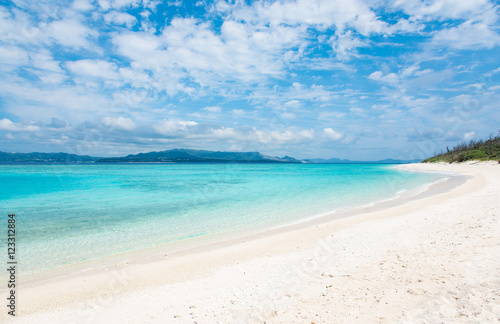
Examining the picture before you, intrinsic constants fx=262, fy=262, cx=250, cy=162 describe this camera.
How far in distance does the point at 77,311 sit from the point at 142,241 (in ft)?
17.9

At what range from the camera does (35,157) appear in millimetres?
181875

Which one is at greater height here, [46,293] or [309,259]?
[309,259]

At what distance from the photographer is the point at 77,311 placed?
549cm

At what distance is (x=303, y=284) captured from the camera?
5824 millimetres

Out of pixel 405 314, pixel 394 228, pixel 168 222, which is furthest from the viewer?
pixel 168 222

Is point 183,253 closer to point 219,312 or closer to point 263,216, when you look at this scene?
point 219,312

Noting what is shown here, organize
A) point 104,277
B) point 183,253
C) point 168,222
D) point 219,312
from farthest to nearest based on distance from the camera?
point 168,222 < point 183,253 < point 104,277 < point 219,312

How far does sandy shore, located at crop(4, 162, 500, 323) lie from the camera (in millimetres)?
4480

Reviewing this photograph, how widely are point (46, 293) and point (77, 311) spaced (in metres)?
1.82

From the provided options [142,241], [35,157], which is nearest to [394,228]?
[142,241]

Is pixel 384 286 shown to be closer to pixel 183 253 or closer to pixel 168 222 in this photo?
pixel 183 253

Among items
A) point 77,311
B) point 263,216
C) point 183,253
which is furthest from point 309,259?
point 263,216

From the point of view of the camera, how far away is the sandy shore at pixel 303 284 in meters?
4.48

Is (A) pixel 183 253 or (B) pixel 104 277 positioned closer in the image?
(B) pixel 104 277
